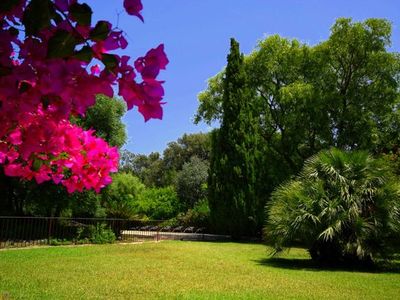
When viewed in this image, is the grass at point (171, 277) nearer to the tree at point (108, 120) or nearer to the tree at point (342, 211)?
the tree at point (342, 211)

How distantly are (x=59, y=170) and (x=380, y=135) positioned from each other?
70.6 feet

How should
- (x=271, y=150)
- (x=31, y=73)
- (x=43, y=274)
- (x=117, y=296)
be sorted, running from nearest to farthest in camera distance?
1. (x=31, y=73)
2. (x=117, y=296)
3. (x=43, y=274)
4. (x=271, y=150)

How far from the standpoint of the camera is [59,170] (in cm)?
258

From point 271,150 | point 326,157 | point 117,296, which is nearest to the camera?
point 117,296

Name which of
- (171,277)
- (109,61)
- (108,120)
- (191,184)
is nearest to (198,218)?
(108,120)

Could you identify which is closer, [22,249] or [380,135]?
[22,249]

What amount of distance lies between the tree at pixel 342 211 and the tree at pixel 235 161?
9235 mm

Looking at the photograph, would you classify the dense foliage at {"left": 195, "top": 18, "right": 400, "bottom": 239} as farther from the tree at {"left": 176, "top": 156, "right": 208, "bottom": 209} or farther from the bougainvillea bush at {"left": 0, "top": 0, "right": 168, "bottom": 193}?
the bougainvillea bush at {"left": 0, "top": 0, "right": 168, "bottom": 193}

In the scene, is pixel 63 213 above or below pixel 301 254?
above

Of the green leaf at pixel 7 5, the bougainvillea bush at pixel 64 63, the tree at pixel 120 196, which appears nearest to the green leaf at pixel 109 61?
the bougainvillea bush at pixel 64 63

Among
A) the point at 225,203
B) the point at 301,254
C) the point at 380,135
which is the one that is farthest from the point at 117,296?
the point at 380,135

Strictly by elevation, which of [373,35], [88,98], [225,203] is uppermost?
[373,35]

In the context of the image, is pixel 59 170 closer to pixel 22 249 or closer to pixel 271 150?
pixel 22 249

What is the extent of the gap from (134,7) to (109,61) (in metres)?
0.17
